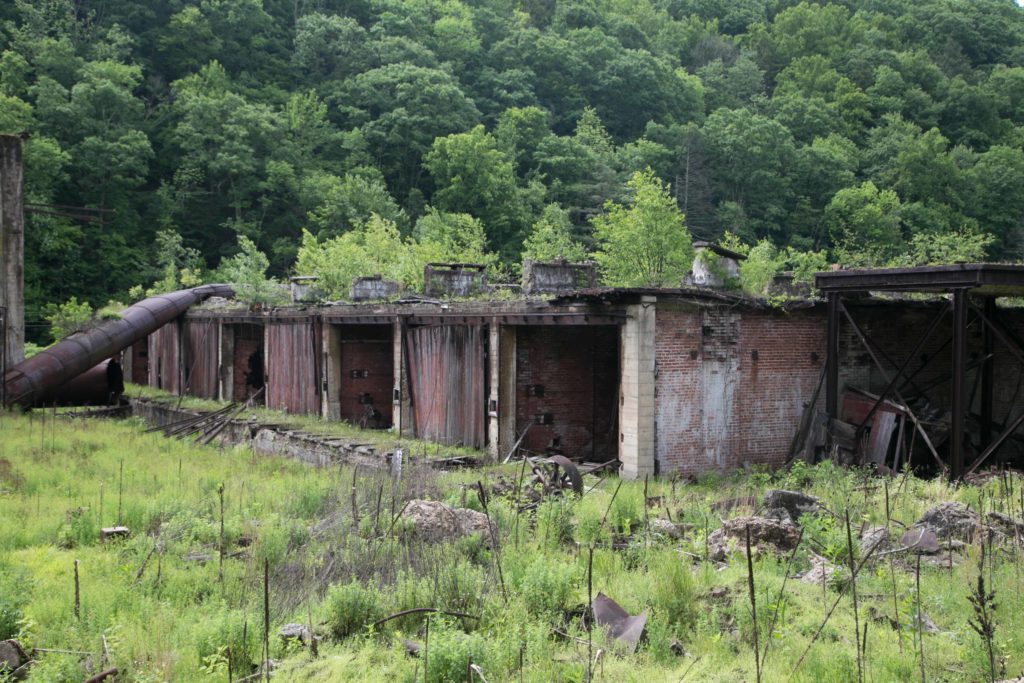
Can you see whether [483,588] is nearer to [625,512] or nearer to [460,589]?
[460,589]

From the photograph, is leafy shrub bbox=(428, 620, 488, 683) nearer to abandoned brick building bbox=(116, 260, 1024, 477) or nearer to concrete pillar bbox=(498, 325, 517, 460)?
abandoned brick building bbox=(116, 260, 1024, 477)

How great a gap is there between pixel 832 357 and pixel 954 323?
2.47 meters

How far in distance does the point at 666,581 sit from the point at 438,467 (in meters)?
7.07

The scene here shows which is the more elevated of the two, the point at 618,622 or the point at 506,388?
the point at 506,388

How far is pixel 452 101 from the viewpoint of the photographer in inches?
2031

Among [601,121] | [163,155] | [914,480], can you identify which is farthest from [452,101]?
[914,480]

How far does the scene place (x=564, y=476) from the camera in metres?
11.4

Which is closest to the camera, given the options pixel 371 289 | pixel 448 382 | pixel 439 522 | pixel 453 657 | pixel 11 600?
pixel 453 657

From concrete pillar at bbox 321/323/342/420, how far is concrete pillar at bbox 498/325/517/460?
5837 millimetres

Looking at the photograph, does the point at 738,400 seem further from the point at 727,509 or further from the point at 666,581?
the point at 666,581

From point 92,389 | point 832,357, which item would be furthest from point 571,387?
point 92,389

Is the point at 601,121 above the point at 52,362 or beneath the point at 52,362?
above

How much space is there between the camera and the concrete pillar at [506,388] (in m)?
15.1

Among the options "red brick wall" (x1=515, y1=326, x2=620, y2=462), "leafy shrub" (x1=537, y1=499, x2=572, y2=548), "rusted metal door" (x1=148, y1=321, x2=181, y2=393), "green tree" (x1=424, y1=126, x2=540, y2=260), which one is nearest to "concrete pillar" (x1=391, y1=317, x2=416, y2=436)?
"red brick wall" (x1=515, y1=326, x2=620, y2=462)
